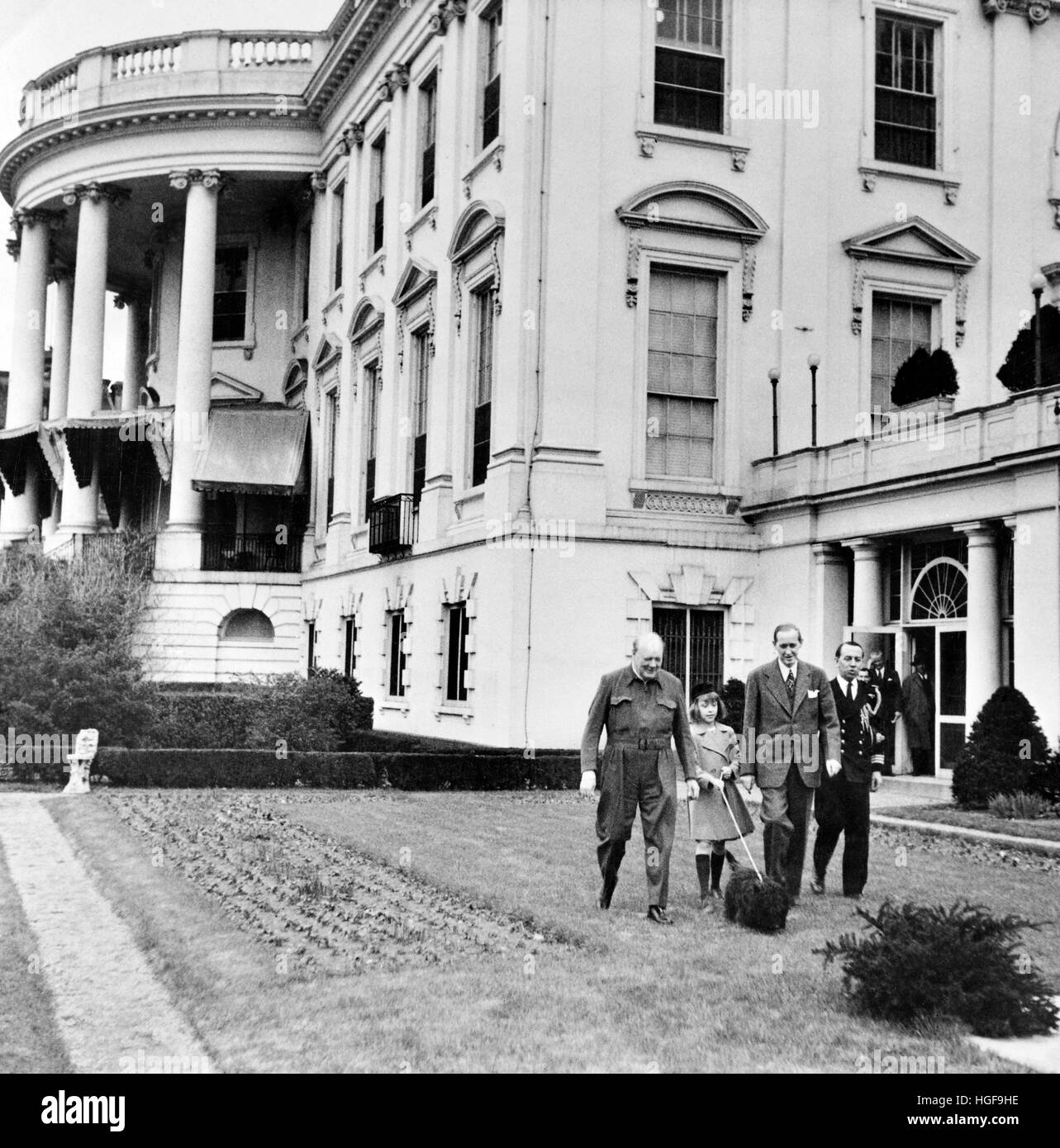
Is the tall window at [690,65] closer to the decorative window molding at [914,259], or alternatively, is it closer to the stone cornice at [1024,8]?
the decorative window molding at [914,259]

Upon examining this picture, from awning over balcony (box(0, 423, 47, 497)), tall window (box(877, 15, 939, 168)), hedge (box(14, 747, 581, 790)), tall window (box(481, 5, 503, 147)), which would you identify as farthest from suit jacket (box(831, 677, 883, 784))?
awning over balcony (box(0, 423, 47, 497))

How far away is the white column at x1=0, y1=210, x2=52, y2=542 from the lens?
45.1 meters

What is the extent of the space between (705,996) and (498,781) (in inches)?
563

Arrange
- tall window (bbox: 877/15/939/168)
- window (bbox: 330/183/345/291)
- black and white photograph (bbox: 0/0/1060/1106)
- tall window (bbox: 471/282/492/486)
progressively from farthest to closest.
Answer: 1. window (bbox: 330/183/345/291)
2. tall window (bbox: 877/15/939/168)
3. tall window (bbox: 471/282/492/486)
4. black and white photograph (bbox: 0/0/1060/1106)

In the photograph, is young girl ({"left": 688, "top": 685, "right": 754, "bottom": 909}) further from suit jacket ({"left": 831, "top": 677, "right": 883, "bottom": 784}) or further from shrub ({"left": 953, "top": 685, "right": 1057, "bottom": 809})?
shrub ({"left": 953, "top": 685, "right": 1057, "bottom": 809})

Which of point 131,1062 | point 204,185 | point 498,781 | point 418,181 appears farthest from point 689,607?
point 204,185

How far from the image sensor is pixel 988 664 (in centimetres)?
2094

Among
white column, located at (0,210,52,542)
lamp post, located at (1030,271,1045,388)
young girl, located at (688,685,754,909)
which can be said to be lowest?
young girl, located at (688,685,754,909)

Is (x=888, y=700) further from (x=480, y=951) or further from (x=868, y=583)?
(x=480, y=951)

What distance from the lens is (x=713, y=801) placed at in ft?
38.8

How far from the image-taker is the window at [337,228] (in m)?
38.3

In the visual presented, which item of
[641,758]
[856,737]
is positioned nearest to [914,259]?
[856,737]

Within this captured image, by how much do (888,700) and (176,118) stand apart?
28004 millimetres

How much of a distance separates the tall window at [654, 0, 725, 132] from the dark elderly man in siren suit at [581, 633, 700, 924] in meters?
17.5
